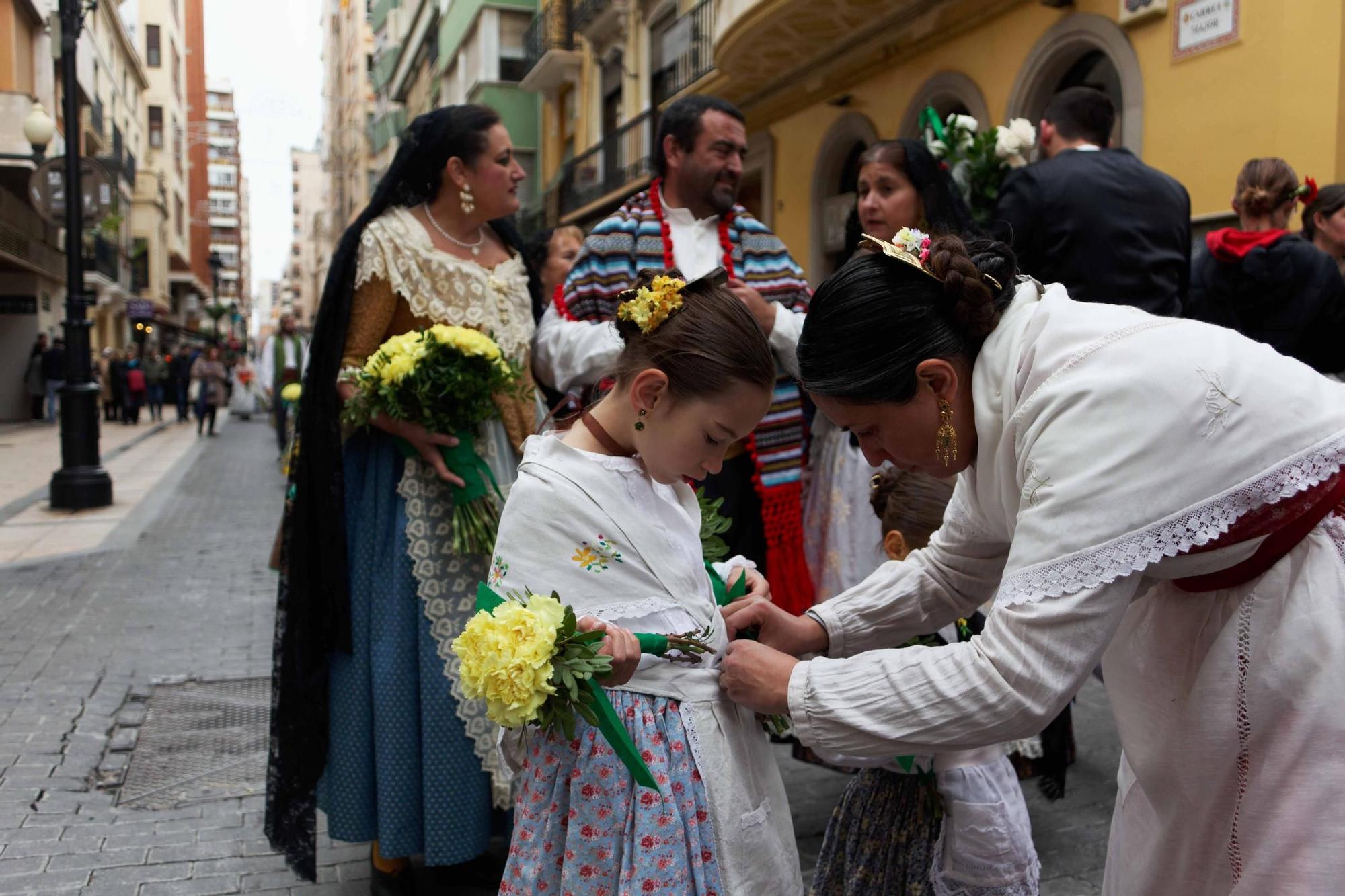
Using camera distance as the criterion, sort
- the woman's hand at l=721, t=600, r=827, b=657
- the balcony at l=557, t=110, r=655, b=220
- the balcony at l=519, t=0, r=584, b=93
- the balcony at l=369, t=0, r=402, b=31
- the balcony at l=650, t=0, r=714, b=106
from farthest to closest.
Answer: the balcony at l=369, t=0, r=402, b=31 → the balcony at l=519, t=0, r=584, b=93 → the balcony at l=557, t=110, r=655, b=220 → the balcony at l=650, t=0, r=714, b=106 → the woman's hand at l=721, t=600, r=827, b=657

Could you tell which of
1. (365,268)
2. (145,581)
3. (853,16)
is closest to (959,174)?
(365,268)

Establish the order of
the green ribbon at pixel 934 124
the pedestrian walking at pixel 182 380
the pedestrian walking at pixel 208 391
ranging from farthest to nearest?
the pedestrian walking at pixel 182 380
the pedestrian walking at pixel 208 391
the green ribbon at pixel 934 124

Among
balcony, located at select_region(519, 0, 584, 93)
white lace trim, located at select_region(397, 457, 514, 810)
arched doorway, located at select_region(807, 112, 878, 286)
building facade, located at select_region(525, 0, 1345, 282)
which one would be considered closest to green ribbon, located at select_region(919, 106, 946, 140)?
white lace trim, located at select_region(397, 457, 514, 810)

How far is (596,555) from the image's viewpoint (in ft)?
6.47

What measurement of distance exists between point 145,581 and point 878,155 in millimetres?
5804

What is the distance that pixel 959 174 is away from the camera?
4.37 metres

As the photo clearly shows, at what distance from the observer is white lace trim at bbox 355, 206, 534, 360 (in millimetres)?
3078

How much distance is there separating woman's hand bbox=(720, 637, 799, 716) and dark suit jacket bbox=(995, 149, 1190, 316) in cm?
259

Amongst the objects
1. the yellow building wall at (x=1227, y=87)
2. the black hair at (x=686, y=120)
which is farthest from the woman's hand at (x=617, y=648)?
the yellow building wall at (x=1227, y=87)

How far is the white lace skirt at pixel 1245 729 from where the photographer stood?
153 cm

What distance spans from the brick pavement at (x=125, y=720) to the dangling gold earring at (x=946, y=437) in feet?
6.45

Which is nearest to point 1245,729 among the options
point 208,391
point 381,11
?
point 208,391

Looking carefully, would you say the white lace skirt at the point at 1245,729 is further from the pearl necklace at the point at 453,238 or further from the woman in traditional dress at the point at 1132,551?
the pearl necklace at the point at 453,238

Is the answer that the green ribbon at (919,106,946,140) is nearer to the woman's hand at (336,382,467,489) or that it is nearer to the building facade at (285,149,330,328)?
the woman's hand at (336,382,467,489)
